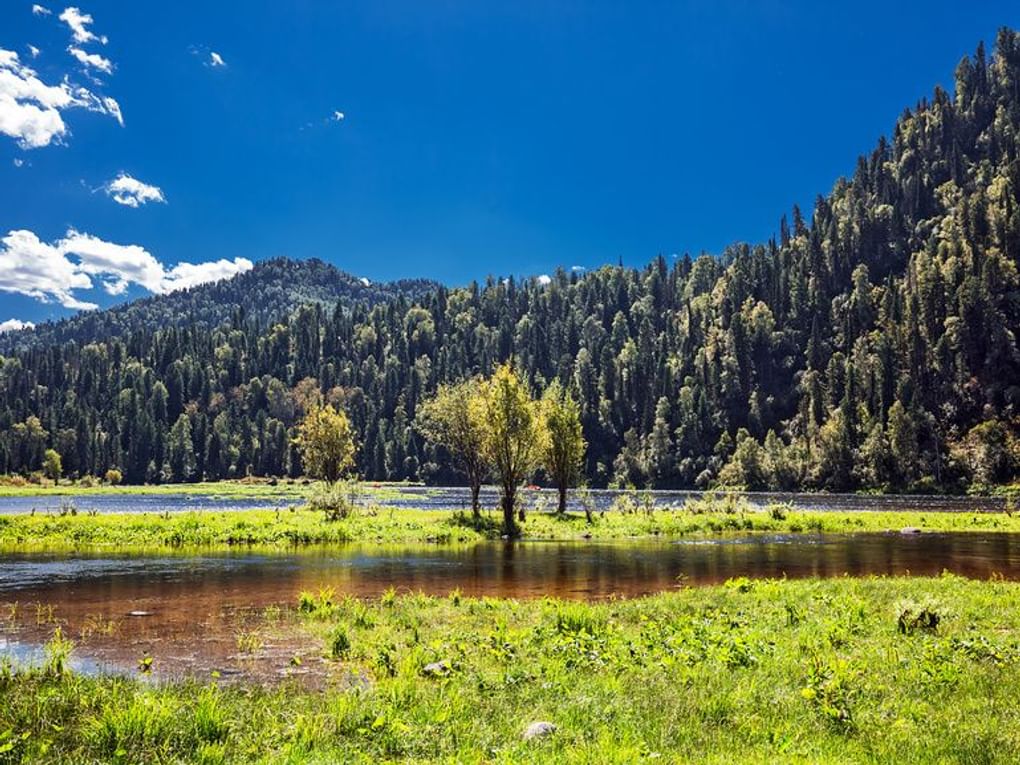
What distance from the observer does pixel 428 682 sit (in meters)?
15.5

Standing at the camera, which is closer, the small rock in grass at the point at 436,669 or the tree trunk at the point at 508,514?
the small rock in grass at the point at 436,669

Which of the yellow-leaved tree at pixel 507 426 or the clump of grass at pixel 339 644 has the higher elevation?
the yellow-leaved tree at pixel 507 426

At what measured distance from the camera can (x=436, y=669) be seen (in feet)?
52.8

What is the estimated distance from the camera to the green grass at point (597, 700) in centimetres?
1071

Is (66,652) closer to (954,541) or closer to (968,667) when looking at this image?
(968,667)

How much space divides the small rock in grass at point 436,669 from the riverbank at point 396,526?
34141 millimetres

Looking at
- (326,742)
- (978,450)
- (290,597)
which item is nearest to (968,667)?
(326,742)

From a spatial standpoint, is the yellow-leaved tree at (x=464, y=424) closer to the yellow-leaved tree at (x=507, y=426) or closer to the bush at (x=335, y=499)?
the yellow-leaved tree at (x=507, y=426)

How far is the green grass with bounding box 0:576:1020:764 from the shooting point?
1071 centimetres

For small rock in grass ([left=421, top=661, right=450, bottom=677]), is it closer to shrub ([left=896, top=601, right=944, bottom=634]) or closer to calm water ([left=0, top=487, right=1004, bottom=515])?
shrub ([left=896, top=601, right=944, bottom=634])

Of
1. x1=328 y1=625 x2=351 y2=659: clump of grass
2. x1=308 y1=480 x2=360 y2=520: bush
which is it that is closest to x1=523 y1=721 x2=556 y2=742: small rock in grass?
x1=328 y1=625 x2=351 y2=659: clump of grass

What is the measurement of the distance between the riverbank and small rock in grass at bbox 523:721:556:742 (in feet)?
129

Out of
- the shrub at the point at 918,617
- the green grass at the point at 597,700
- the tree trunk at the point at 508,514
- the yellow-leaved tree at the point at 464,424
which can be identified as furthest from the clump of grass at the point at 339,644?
the yellow-leaved tree at the point at 464,424

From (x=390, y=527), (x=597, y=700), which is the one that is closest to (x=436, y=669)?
(x=597, y=700)
